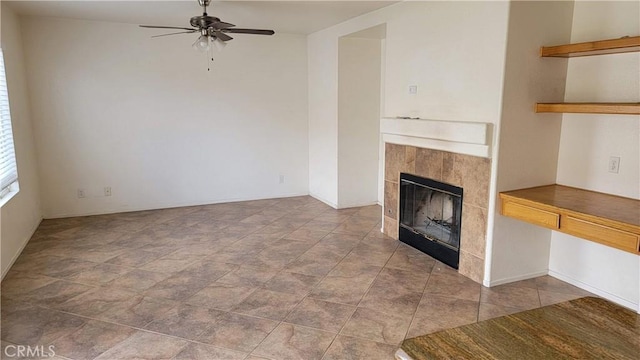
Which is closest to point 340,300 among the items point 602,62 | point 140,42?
point 602,62

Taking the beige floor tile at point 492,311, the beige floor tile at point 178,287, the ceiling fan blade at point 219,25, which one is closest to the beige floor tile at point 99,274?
the beige floor tile at point 178,287

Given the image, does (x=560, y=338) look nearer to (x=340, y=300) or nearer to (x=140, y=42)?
(x=340, y=300)

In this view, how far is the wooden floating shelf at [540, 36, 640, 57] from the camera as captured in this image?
2.59 metres

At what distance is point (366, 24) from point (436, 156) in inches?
75.1

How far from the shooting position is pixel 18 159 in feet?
14.0

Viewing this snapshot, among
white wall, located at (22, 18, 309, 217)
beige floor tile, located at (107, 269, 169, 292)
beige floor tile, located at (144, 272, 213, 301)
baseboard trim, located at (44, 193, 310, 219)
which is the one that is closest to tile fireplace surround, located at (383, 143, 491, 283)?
beige floor tile, located at (144, 272, 213, 301)

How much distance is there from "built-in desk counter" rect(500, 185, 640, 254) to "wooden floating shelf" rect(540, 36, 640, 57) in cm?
104

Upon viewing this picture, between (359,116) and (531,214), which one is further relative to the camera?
(359,116)

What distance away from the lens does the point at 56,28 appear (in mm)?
4945

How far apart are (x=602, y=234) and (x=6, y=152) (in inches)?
200

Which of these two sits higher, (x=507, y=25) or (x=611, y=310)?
(x=507, y=25)

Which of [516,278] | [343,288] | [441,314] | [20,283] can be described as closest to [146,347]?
[343,288]

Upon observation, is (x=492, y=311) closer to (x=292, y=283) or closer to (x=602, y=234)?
(x=602, y=234)

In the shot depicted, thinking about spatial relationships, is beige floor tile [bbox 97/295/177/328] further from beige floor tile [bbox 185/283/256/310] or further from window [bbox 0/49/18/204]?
window [bbox 0/49/18/204]
